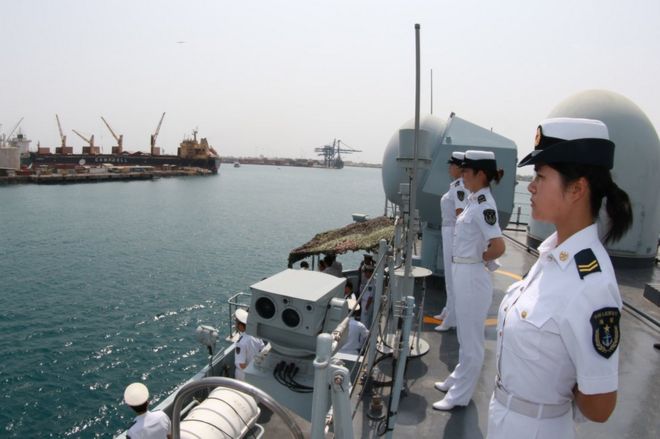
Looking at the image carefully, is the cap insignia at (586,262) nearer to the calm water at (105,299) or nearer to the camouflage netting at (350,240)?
the camouflage netting at (350,240)

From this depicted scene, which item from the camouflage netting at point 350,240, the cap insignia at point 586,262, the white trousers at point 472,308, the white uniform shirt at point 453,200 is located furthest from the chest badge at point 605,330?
the camouflage netting at point 350,240

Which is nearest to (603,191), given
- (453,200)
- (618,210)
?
(618,210)

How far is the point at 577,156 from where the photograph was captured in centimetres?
175

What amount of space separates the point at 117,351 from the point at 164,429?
1071cm

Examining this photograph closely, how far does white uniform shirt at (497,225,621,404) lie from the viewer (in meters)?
1.71

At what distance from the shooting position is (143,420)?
4.73 metres

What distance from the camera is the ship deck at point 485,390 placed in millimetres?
4422

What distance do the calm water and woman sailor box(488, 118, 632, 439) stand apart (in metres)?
11.2

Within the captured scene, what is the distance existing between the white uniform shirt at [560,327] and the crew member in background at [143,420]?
13.6 ft

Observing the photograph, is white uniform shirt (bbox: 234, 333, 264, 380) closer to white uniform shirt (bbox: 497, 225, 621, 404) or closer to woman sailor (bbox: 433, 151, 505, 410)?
woman sailor (bbox: 433, 151, 505, 410)

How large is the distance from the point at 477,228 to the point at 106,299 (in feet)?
60.6

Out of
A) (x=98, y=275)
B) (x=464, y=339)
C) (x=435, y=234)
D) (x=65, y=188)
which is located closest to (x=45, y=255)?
(x=98, y=275)

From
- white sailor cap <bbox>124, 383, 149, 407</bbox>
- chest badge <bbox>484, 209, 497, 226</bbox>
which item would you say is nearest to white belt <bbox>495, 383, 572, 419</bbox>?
chest badge <bbox>484, 209, 497, 226</bbox>

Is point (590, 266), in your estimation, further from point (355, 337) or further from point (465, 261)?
point (355, 337)
